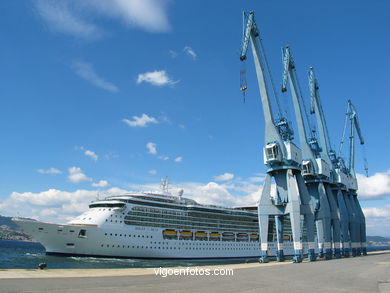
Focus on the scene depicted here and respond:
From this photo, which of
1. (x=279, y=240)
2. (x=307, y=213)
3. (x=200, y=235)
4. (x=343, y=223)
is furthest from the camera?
(x=343, y=223)

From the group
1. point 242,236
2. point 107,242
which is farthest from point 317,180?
point 107,242

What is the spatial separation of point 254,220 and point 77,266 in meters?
39.2

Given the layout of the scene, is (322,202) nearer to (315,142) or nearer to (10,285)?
(315,142)

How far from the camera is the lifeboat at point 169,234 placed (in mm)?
48844

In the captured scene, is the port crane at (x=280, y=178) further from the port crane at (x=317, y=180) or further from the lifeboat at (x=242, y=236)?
the lifeboat at (x=242, y=236)

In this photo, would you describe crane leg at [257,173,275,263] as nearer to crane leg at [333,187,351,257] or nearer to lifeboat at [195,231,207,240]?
lifeboat at [195,231,207,240]

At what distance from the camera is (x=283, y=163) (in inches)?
1598

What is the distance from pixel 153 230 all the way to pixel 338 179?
34215 millimetres

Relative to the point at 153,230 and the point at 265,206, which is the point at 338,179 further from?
the point at 153,230

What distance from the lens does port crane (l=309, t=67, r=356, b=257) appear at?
56.8 meters

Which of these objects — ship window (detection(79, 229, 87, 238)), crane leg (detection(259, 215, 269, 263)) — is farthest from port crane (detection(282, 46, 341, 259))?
ship window (detection(79, 229, 87, 238))

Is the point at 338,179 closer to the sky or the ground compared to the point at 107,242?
closer to the sky

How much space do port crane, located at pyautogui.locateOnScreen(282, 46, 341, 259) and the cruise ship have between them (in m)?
15.6

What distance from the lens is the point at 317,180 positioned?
50.8 m
